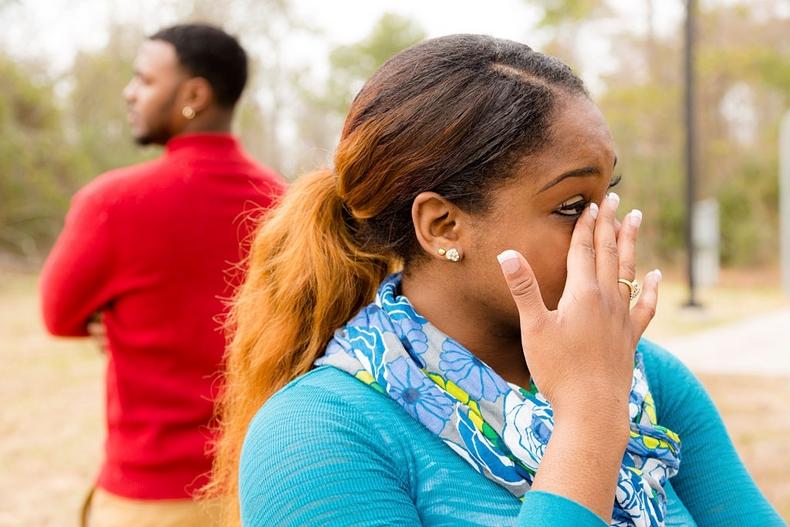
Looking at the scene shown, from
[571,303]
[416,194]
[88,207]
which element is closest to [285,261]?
[416,194]

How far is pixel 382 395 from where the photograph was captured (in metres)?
1.34

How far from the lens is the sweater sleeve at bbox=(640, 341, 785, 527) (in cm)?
152

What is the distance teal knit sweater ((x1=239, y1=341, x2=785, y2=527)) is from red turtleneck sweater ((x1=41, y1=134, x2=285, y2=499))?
126cm

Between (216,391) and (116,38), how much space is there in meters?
17.4

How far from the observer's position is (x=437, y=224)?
143 centimetres

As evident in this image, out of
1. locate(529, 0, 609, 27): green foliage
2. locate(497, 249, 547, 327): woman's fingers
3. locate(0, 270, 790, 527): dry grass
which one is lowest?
locate(0, 270, 790, 527): dry grass

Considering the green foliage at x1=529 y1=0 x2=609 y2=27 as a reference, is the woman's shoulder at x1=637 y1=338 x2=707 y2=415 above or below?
below

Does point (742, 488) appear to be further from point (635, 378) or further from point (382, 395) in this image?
point (382, 395)

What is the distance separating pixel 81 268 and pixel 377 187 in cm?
138

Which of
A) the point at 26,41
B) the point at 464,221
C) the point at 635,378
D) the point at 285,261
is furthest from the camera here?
the point at 26,41

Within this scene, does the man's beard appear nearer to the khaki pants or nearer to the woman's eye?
the khaki pants

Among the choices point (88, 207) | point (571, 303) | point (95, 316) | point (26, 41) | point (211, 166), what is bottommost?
point (26, 41)

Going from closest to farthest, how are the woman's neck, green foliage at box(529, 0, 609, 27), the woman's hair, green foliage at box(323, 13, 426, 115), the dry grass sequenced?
the woman's hair
the woman's neck
the dry grass
green foliage at box(529, 0, 609, 27)
green foliage at box(323, 13, 426, 115)

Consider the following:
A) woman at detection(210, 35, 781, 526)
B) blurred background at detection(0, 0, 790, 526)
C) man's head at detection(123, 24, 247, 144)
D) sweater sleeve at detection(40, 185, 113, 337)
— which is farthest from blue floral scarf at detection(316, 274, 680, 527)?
blurred background at detection(0, 0, 790, 526)
